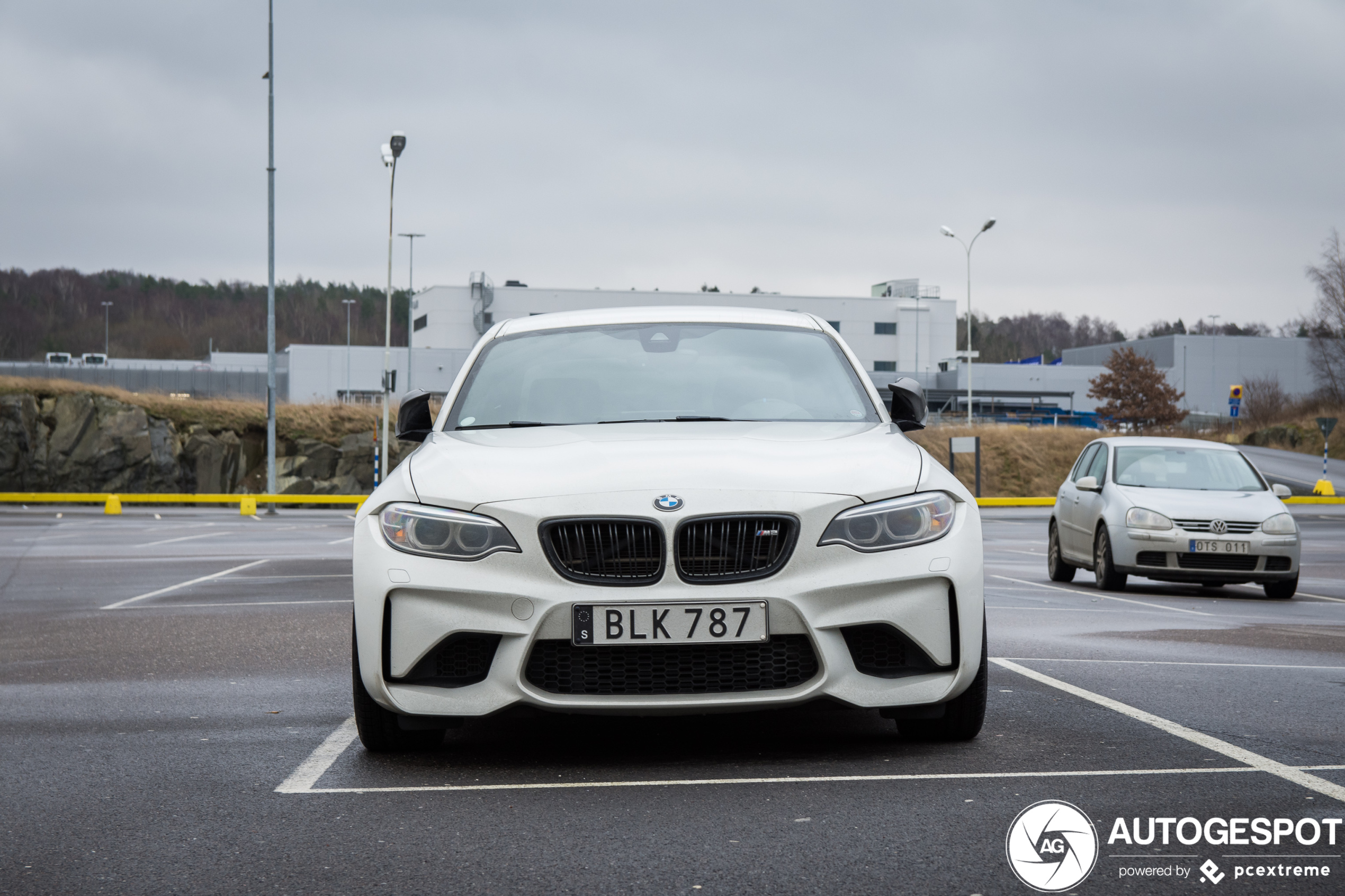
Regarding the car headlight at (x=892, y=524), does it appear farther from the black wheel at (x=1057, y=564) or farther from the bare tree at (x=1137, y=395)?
the bare tree at (x=1137, y=395)

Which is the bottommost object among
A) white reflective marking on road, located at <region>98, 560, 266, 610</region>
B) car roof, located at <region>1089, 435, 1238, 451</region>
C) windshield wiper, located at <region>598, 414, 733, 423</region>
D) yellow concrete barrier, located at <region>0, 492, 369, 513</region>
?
yellow concrete barrier, located at <region>0, 492, 369, 513</region>

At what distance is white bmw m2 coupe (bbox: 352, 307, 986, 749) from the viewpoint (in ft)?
14.1

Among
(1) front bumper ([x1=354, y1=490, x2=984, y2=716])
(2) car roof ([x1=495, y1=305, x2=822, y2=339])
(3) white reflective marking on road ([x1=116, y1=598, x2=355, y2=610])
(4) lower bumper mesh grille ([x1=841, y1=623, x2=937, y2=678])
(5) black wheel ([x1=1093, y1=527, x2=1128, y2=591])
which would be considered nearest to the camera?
(1) front bumper ([x1=354, y1=490, x2=984, y2=716])

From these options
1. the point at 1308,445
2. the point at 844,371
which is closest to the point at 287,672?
the point at 844,371

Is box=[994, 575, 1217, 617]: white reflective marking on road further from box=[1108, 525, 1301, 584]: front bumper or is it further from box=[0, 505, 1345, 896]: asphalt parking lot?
box=[0, 505, 1345, 896]: asphalt parking lot

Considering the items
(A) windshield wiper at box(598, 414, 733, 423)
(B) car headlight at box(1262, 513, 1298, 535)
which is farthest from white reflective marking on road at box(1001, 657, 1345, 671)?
(B) car headlight at box(1262, 513, 1298, 535)

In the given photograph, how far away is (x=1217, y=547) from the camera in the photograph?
12109 millimetres

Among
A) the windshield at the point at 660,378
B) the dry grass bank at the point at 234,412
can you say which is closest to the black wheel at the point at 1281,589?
the windshield at the point at 660,378

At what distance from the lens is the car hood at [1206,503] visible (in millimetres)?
12188

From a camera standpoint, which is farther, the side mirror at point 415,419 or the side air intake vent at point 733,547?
the side mirror at point 415,419

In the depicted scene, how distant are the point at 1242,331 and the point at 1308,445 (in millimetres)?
73838

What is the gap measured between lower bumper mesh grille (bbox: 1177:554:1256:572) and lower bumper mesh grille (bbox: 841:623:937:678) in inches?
337

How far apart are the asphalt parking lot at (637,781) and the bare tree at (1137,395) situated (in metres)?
72.9

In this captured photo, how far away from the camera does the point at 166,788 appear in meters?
4.39
